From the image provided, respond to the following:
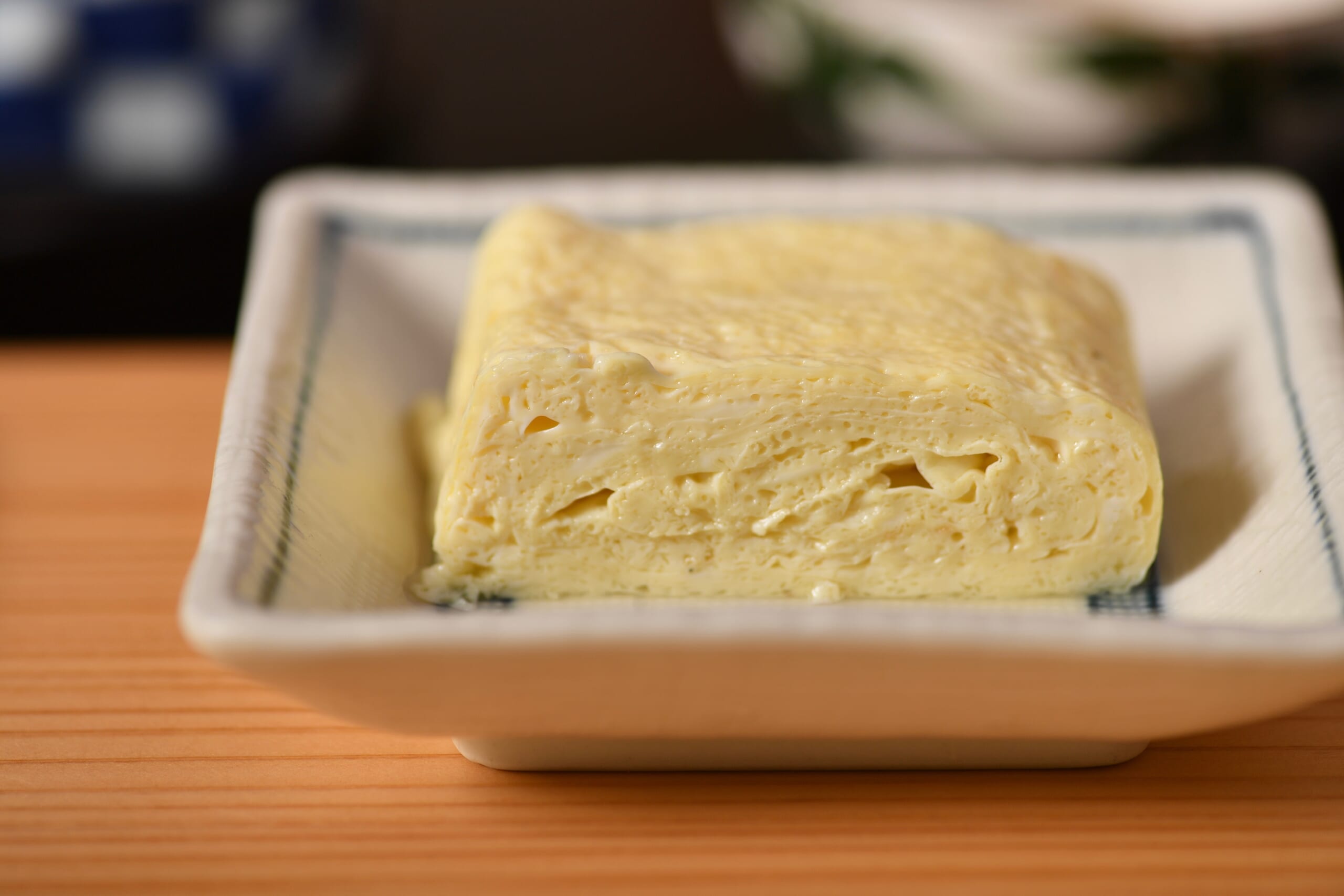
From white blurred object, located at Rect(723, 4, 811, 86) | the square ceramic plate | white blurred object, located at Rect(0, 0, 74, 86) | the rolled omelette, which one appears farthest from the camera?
white blurred object, located at Rect(723, 4, 811, 86)

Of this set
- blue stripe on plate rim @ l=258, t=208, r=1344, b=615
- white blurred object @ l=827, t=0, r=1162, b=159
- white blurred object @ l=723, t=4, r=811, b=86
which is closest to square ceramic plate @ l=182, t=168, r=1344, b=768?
blue stripe on plate rim @ l=258, t=208, r=1344, b=615

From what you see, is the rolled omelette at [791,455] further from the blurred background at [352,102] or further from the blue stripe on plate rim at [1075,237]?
the blurred background at [352,102]

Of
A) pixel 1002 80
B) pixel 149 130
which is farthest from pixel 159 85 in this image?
pixel 1002 80

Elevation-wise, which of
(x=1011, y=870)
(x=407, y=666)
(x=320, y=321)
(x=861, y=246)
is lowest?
(x=1011, y=870)

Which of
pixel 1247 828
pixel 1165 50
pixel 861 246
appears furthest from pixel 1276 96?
pixel 1247 828

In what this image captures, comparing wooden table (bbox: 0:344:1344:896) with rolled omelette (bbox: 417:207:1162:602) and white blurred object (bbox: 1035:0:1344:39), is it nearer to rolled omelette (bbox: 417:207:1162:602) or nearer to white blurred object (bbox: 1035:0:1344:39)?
rolled omelette (bbox: 417:207:1162:602)

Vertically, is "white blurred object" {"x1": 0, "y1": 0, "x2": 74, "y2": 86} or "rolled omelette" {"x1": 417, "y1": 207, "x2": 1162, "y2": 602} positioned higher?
"white blurred object" {"x1": 0, "y1": 0, "x2": 74, "y2": 86}

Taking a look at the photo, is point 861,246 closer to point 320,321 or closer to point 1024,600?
point 1024,600
